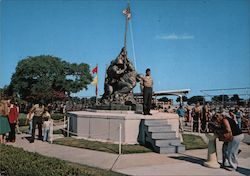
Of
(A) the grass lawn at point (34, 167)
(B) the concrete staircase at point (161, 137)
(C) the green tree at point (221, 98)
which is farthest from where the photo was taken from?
(C) the green tree at point (221, 98)

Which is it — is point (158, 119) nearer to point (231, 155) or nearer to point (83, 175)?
point (231, 155)

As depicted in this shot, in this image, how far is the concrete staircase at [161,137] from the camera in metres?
9.84

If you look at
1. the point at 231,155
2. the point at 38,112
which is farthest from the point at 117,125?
the point at 231,155

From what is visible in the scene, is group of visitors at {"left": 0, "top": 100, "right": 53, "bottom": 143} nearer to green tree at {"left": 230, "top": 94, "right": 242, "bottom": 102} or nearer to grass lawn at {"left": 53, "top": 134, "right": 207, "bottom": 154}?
grass lawn at {"left": 53, "top": 134, "right": 207, "bottom": 154}

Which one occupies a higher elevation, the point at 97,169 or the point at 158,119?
the point at 158,119

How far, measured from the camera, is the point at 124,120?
1103 centimetres

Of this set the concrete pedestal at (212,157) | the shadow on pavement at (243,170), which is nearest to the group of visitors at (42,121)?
the concrete pedestal at (212,157)

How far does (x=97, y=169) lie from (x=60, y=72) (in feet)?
169

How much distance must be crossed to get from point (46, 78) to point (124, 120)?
150ft

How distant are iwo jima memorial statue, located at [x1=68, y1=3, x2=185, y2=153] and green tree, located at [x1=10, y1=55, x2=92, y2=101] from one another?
37305mm

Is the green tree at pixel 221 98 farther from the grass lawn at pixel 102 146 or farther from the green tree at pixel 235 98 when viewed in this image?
the grass lawn at pixel 102 146

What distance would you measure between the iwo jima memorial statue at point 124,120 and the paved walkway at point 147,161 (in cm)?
73

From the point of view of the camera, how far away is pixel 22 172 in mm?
5832

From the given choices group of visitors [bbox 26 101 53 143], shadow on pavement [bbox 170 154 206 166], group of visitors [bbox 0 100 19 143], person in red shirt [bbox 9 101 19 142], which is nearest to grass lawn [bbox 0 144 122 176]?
shadow on pavement [bbox 170 154 206 166]
